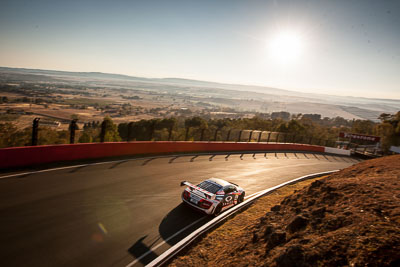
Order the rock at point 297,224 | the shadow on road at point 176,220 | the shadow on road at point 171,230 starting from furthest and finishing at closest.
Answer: the shadow on road at point 176,220 → the shadow on road at point 171,230 → the rock at point 297,224

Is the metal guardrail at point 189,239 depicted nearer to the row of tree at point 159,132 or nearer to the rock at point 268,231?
the rock at point 268,231

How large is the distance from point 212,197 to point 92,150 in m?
8.18

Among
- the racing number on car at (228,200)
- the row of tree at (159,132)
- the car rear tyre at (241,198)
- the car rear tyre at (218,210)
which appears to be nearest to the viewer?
the car rear tyre at (218,210)

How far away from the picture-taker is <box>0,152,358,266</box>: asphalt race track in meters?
5.43

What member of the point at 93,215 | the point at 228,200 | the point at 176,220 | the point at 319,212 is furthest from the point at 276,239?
the point at 93,215

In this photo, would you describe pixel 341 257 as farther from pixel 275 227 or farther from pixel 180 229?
pixel 180 229

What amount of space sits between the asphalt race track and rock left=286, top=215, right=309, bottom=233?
10.2 feet

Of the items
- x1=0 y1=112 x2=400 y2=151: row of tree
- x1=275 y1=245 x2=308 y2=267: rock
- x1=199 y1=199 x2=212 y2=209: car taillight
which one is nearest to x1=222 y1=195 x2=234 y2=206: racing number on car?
x1=199 y1=199 x2=212 y2=209: car taillight

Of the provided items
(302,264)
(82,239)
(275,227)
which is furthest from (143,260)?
(302,264)

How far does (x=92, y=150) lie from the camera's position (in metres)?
13.1

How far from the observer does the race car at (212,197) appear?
793 cm

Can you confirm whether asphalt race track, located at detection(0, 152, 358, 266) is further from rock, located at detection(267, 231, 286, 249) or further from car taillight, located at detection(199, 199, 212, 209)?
rock, located at detection(267, 231, 286, 249)

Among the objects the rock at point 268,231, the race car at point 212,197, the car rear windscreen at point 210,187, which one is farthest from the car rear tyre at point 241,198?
the rock at point 268,231

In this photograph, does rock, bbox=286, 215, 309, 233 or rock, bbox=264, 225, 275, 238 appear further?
rock, bbox=264, 225, 275, 238
